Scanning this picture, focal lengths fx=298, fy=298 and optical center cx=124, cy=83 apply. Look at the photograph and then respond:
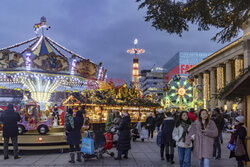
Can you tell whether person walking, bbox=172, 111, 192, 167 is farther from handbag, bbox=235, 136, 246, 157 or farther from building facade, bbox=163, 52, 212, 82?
building facade, bbox=163, 52, 212, 82

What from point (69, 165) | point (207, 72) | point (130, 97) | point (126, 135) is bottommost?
point (69, 165)

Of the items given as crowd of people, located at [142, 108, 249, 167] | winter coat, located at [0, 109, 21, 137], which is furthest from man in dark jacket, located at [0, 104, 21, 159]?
crowd of people, located at [142, 108, 249, 167]

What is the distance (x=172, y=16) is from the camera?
8.42 meters

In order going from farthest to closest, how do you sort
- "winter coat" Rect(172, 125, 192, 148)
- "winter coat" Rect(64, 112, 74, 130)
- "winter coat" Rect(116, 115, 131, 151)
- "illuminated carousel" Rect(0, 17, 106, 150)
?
"illuminated carousel" Rect(0, 17, 106, 150) < "winter coat" Rect(116, 115, 131, 151) < "winter coat" Rect(64, 112, 74, 130) < "winter coat" Rect(172, 125, 192, 148)

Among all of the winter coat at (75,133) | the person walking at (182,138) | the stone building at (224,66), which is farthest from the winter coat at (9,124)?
the stone building at (224,66)

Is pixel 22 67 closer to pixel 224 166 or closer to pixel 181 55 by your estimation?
pixel 224 166

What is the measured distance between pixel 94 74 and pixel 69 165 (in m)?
17.2

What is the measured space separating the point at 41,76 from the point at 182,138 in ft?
58.3

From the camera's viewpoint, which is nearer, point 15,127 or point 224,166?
point 224,166

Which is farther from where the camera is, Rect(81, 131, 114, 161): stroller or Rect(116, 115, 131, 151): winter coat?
Rect(116, 115, 131, 151): winter coat

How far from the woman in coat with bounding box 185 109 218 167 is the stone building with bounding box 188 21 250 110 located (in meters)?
32.6

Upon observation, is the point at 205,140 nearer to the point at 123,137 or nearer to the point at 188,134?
the point at 188,134

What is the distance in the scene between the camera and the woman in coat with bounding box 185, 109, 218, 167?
23.5ft

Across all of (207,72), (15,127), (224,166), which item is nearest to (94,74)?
(15,127)
